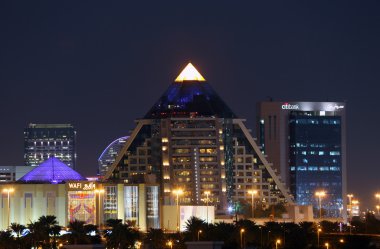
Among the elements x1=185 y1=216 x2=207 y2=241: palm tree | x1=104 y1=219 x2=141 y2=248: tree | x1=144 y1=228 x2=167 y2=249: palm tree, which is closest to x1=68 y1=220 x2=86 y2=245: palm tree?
x1=104 y1=219 x2=141 y2=248: tree

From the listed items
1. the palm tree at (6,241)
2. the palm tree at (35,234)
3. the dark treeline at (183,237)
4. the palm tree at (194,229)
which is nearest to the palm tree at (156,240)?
the dark treeline at (183,237)

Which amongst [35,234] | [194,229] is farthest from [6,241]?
[194,229]

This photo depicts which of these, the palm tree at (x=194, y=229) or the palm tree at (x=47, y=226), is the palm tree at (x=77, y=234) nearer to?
the palm tree at (x=47, y=226)

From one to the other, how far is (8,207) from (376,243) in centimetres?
5906

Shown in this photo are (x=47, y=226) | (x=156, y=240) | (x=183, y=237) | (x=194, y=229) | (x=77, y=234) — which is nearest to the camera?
(x=77, y=234)

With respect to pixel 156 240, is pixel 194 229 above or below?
above

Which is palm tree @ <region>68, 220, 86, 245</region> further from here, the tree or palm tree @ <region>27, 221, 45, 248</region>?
palm tree @ <region>27, 221, 45, 248</region>

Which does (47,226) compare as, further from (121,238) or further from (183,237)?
(183,237)

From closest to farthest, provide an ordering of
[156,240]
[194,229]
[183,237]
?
[156,240], [183,237], [194,229]

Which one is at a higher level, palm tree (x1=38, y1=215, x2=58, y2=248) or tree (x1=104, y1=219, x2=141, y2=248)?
palm tree (x1=38, y1=215, x2=58, y2=248)

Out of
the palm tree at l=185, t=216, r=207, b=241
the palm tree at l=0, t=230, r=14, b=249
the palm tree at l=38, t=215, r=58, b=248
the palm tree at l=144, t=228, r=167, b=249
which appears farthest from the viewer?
the palm tree at l=185, t=216, r=207, b=241

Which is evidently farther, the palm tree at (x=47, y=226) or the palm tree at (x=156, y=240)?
the palm tree at (x=156, y=240)

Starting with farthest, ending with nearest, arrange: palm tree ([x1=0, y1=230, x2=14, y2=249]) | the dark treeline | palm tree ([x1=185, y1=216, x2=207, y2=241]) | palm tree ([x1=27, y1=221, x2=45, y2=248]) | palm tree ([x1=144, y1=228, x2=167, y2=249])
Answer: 1. palm tree ([x1=185, y1=216, x2=207, y2=241])
2. palm tree ([x1=144, y1=228, x2=167, y2=249])
3. palm tree ([x1=27, y1=221, x2=45, y2=248])
4. the dark treeline
5. palm tree ([x1=0, y1=230, x2=14, y2=249])

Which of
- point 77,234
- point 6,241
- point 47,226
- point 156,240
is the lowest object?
point 156,240
